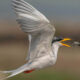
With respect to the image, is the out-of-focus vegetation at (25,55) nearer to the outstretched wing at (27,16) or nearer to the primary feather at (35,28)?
the primary feather at (35,28)

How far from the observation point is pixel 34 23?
8.08m

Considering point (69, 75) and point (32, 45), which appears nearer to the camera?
point (32, 45)

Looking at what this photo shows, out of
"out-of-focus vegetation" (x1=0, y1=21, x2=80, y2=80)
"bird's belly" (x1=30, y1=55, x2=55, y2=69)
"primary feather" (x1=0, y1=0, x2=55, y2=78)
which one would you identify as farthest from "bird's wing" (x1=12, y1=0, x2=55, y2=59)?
"out-of-focus vegetation" (x1=0, y1=21, x2=80, y2=80)

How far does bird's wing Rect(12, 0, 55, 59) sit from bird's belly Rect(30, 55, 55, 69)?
0.22m

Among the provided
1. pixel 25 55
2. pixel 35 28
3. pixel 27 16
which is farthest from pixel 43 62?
pixel 25 55

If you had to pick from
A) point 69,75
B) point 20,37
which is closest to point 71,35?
point 20,37

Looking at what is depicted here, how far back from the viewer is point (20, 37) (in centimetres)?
2125

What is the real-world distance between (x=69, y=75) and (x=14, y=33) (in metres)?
8.49

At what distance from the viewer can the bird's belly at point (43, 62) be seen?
8469mm

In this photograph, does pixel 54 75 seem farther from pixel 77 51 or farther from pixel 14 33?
pixel 14 33

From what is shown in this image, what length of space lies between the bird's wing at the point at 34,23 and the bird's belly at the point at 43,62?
0.22 metres

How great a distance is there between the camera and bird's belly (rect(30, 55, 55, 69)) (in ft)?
27.8

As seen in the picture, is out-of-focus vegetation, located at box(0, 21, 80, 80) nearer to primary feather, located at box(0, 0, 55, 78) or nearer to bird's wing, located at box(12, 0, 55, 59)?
primary feather, located at box(0, 0, 55, 78)

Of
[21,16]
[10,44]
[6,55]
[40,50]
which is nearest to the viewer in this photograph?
[21,16]
